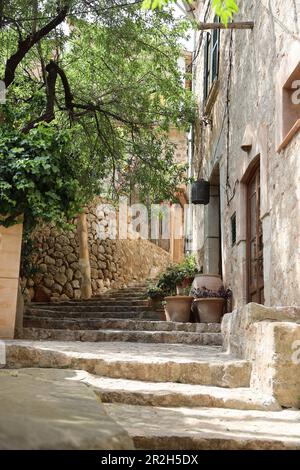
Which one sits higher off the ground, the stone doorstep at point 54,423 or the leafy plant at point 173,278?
the leafy plant at point 173,278

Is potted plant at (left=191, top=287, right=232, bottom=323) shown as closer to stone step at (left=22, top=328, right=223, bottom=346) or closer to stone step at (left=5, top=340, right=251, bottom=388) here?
stone step at (left=22, top=328, right=223, bottom=346)

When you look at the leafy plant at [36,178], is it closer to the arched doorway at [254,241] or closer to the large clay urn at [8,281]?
the large clay urn at [8,281]

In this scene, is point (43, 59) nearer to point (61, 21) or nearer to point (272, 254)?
point (61, 21)

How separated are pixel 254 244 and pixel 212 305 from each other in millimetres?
1345

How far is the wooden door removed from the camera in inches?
252

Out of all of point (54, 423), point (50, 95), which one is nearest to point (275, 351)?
point (54, 423)

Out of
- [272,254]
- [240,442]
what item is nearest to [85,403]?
[240,442]

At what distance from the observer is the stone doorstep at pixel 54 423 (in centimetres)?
144

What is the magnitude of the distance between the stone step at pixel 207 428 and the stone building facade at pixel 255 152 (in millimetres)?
1653

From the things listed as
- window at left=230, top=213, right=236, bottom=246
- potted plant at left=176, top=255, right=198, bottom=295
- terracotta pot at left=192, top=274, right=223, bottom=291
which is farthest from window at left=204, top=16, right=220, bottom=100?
terracotta pot at left=192, top=274, right=223, bottom=291

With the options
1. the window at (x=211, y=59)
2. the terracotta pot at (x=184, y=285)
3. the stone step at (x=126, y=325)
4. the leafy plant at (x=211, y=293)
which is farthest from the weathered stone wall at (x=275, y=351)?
the window at (x=211, y=59)

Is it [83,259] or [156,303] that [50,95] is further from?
[83,259]

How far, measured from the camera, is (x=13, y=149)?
18.9 ft
